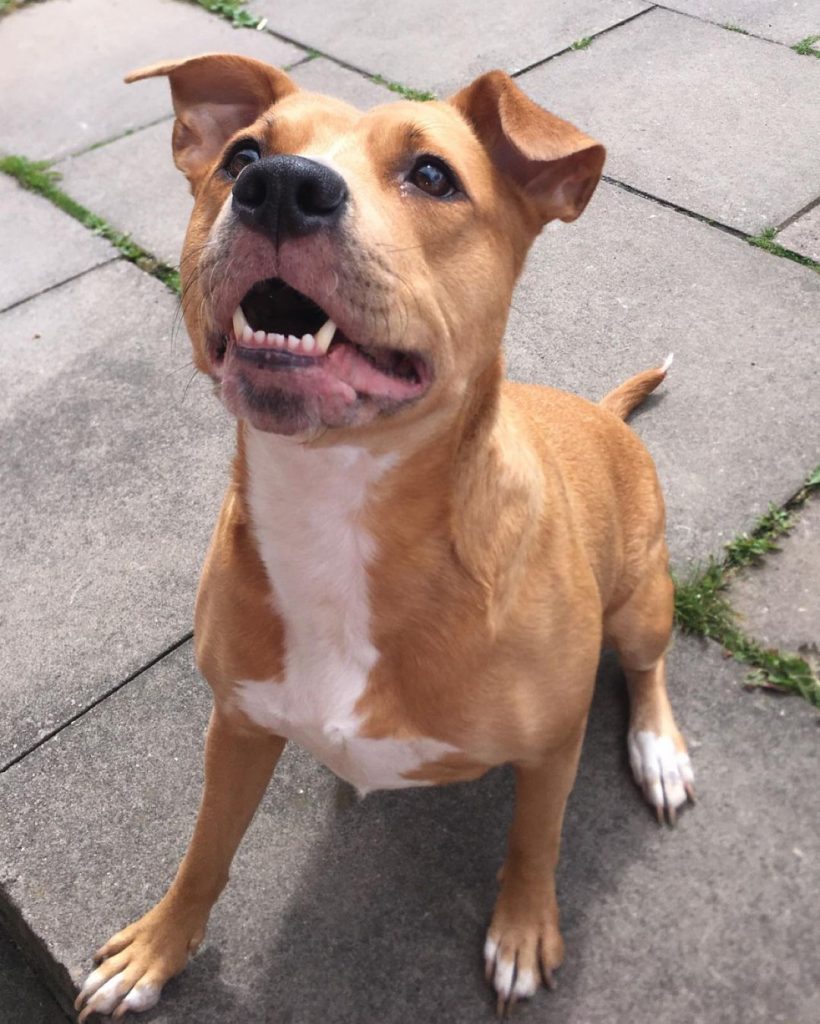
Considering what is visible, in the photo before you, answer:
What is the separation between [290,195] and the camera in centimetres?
169

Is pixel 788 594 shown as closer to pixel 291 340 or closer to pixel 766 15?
pixel 291 340

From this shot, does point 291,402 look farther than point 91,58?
No

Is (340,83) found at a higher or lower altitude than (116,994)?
higher

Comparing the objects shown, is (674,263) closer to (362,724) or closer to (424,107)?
(424,107)

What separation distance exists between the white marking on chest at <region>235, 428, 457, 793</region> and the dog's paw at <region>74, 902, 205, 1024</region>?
69cm

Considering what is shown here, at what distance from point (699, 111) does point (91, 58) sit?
3.67 m

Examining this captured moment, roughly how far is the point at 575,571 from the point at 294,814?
115 cm

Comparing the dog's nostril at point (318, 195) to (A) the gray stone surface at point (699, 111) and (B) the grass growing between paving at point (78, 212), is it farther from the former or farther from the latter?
(A) the gray stone surface at point (699, 111)

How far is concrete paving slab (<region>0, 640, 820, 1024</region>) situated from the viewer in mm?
2588

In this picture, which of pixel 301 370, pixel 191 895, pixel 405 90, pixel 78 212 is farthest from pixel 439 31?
pixel 191 895

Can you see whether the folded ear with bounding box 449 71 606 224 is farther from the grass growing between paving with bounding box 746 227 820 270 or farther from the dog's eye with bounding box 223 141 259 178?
the grass growing between paving with bounding box 746 227 820 270

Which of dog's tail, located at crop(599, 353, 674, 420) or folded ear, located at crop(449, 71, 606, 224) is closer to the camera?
folded ear, located at crop(449, 71, 606, 224)

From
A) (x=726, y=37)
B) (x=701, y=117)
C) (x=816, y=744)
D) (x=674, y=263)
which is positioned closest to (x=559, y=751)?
(x=816, y=744)

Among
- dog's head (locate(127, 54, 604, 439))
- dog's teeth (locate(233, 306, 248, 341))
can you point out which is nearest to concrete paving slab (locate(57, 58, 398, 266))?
dog's head (locate(127, 54, 604, 439))
